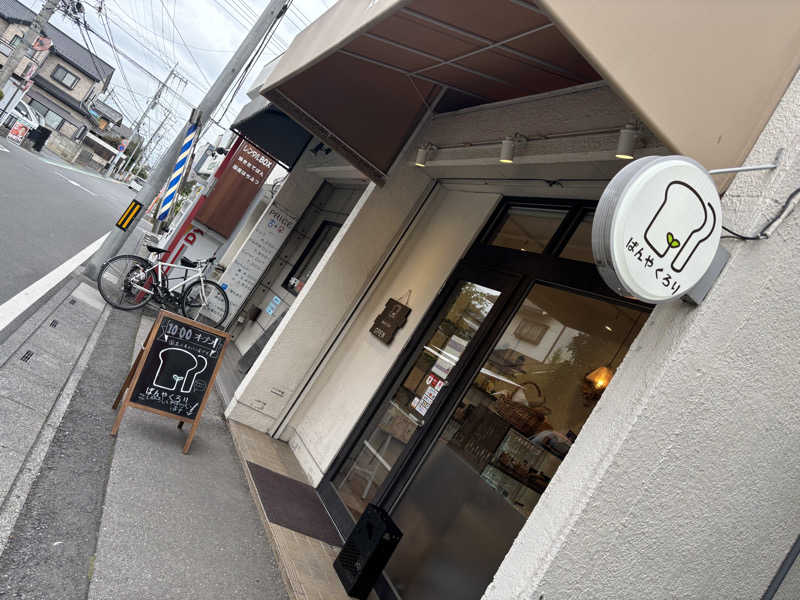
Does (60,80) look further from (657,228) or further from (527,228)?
(657,228)

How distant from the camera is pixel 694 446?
2824 millimetres

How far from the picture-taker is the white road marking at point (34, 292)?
20.3 feet

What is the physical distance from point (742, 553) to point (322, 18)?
15.1ft

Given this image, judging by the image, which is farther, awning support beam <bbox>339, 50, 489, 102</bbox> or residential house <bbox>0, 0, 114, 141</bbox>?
residential house <bbox>0, 0, 114, 141</bbox>

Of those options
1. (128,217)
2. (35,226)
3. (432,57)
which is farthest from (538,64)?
(35,226)

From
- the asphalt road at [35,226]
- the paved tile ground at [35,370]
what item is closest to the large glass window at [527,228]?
the paved tile ground at [35,370]

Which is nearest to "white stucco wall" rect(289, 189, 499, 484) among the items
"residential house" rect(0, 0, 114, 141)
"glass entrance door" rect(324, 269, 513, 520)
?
"glass entrance door" rect(324, 269, 513, 520)

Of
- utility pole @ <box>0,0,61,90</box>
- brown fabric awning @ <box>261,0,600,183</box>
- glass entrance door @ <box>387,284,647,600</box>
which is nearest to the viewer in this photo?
brown fabric awning @ <box>261,0,600,183</box>

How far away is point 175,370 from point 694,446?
4.08 m

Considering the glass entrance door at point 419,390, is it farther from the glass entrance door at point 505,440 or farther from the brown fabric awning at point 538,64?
the brown fabric awning at point 538,64

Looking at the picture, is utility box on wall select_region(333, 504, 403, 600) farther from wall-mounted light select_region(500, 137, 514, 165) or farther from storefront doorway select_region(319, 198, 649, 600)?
wall-mounted light select_region(500, 137, 514, 165)

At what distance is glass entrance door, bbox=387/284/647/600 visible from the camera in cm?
408

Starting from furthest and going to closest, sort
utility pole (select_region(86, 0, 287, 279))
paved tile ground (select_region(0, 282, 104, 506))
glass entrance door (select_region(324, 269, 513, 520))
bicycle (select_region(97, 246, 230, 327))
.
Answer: utility pole (select_region(86, 0, 287, 279)) → bicycle (select_region(97, 246, 230, 327)) → glass entrance door (select_region(324, 269, 513, 520)) → paved tile ground (select_region(0, 282, 104, 506))

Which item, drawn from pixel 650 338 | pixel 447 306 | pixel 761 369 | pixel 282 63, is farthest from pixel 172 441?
pixel 761 369
